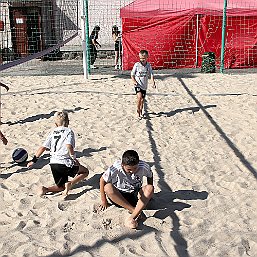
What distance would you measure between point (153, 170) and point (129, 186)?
1205 mm

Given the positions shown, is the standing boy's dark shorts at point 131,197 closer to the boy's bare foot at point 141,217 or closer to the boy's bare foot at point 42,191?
the boy's bare foot at point 141,217

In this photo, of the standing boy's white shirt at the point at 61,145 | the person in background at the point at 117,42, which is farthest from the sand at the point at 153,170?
the person in background at the point at 117,42

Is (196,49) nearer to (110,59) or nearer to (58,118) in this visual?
(110,59)

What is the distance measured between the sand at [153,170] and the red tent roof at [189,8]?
428 cm

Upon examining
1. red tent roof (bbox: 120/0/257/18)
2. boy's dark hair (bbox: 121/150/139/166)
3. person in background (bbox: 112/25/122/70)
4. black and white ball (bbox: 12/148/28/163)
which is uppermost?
red tent roof (bbox: 120/0/257/18)

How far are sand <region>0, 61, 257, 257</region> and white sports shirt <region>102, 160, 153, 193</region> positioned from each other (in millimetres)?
268

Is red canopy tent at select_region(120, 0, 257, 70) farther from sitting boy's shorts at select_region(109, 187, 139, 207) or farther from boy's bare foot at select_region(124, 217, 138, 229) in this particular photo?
boy's bare foot at select_region(124, 217, 138, 229)

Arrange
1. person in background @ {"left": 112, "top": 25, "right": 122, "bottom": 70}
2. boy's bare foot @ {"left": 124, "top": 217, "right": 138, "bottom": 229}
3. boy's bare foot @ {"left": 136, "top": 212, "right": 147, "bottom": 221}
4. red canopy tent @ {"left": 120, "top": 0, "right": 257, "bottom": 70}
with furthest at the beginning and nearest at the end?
person in background @ {"left": 112, "top": 25, "right": 122, "bottom": 70}
red canopy tent @ {"left": 120, "top": 0, "right": 257, "bottom": 70}
boy's bare foot @ {"left": 136, "top": 212, "right": 147, "bottom": 221}
boy's bare foot @ {"left": 124, "top": 217, "right": 138, "bottom": 229}

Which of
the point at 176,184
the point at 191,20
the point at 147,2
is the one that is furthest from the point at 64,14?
the point at 176,184

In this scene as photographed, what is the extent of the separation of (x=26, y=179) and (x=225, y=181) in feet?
7.79

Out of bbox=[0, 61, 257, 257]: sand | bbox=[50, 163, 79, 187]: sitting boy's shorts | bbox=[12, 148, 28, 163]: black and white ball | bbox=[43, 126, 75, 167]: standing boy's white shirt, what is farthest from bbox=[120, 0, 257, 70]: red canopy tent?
bbox=[50, 163, 79, 187]: sitting boy's shorts

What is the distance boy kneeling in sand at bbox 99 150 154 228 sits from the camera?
13.0 ft

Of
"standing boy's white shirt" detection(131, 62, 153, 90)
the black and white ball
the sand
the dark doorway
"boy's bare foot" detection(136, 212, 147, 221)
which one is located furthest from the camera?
the dark doorway

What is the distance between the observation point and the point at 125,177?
13.8 ft
